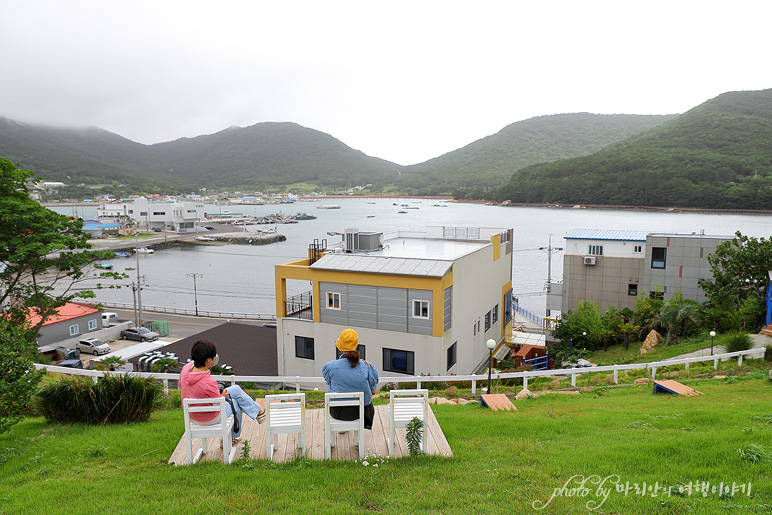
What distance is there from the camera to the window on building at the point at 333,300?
58.6 ft

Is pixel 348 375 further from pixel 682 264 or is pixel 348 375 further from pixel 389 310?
pixel 682 264

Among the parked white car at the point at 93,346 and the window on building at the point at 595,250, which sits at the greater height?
the window on building at the point at 595,250

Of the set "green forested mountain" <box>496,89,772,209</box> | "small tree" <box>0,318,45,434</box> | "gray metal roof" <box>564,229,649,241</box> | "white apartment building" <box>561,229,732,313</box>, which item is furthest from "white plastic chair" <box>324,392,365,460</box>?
"green forested mountain" <box>496,89,772,209</box>

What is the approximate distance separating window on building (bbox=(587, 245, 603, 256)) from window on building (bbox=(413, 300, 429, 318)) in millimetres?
17347

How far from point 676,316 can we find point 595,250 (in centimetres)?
913

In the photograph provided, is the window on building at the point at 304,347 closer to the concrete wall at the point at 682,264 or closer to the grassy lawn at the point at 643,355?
the grassy lawn at the point at 643,355

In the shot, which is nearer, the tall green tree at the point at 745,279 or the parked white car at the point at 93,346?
the tall green tree at the point at 745,279

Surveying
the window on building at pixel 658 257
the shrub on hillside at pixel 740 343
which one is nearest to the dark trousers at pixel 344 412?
the shrub on hillside at pixel 740 343

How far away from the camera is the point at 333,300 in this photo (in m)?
17.9

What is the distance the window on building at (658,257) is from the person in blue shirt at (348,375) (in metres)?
26.4

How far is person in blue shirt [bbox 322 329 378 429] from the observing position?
17.7ft

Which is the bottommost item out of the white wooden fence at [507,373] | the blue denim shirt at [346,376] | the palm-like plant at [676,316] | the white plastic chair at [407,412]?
the palm-like plant at [676,316]

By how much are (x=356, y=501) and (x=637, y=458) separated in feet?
10.8

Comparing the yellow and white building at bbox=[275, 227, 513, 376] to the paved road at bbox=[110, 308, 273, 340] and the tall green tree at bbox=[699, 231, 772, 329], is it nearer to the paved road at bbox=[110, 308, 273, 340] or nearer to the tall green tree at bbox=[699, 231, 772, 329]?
the tall green tree at bbox=[699, 231, 772, 329]
